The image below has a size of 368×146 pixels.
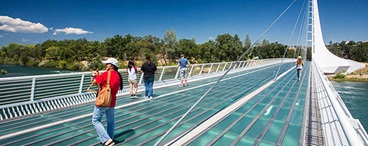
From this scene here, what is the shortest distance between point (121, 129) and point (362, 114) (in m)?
31.7

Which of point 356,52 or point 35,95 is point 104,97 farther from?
point 356,52

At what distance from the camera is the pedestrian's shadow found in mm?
3723

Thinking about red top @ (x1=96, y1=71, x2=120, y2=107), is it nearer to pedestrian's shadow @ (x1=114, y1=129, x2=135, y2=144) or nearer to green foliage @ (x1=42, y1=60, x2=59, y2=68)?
pedestrian's shadow @ (x1=114, y1=129, x2=135, y2=144)

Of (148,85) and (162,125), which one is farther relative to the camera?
(148,85)

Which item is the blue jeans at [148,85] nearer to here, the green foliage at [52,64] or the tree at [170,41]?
the tree at [170,41]

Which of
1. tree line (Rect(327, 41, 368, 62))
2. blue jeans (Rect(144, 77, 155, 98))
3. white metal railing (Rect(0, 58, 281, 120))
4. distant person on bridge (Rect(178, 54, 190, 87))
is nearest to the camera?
white metal railing (Rect(0, 58, 281, 120))

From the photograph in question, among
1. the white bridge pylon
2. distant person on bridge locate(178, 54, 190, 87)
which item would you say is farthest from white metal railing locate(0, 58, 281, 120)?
the white bridge pylon

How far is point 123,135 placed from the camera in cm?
395

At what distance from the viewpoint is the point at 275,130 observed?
13.7 ft

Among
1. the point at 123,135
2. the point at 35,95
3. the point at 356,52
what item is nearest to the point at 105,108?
the point at 123,135

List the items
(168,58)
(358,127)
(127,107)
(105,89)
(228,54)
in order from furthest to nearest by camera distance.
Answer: (228,54) → (168,58) → (127,107) → (105,89) → (358,127)

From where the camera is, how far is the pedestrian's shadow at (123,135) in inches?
147

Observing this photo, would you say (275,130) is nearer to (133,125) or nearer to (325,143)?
(325,143)

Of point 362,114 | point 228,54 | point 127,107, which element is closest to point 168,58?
point 228,54
